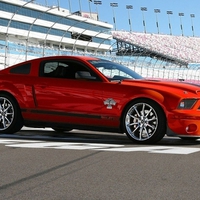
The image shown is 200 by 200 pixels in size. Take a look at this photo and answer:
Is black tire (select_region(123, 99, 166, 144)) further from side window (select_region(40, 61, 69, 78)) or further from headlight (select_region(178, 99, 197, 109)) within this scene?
side window (select_region(40, 61, 69, 78))

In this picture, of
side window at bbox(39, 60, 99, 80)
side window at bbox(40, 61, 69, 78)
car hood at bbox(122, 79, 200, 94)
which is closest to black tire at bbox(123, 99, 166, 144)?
car hood at bbox(122, 79, 200, 94)

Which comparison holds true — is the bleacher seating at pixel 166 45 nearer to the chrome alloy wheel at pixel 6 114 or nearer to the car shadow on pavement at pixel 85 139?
the car shadow on pavement at pixel 85 139

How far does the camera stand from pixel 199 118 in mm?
6801

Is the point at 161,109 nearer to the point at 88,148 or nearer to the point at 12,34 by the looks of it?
the point at 88,148

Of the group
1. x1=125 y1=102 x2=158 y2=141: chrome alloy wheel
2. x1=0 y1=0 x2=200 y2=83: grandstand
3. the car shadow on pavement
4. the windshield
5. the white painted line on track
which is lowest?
the car shadow on pavement

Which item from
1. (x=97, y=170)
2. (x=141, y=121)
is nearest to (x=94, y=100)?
(x=141, y=121)

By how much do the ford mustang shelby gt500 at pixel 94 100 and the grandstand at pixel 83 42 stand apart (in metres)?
30.6

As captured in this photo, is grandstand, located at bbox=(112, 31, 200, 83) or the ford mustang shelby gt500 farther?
grandstand, located at bbox=(112, 31, 200, 83)

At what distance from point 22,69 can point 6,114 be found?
2.66 feet

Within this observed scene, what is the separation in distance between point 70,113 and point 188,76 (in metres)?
59.2

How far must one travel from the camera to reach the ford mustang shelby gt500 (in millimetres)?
6859

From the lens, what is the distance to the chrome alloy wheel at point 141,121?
6.94 m

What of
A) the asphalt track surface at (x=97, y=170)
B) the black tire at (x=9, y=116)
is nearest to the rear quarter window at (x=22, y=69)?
the black tire at (x=9, y=116)

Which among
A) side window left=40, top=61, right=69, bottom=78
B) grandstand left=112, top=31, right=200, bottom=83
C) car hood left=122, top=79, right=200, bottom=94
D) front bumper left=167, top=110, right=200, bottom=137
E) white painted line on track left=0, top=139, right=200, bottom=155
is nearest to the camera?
white painted line on track left=0, top=139, right=200, bottom=155
